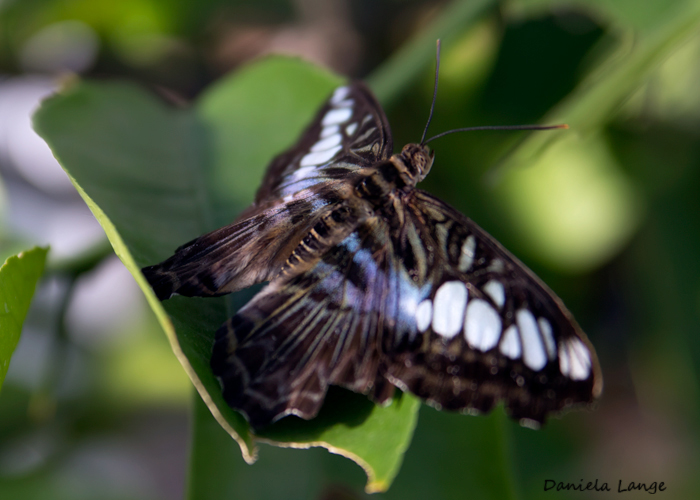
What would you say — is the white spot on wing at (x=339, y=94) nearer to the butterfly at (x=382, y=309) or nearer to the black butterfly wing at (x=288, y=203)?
the black butterfly wing at (x=288, y=203)

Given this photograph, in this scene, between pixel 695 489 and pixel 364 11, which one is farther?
pixel 364 11

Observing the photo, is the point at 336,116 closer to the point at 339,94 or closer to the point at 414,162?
the point at 339,94

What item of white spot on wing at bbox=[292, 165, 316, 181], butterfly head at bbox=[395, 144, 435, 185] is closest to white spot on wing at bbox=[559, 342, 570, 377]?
butterfly head at bbox=[395, 144, 435, 185]

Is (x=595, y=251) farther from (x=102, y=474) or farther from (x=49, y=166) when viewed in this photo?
(x=49, y=166)

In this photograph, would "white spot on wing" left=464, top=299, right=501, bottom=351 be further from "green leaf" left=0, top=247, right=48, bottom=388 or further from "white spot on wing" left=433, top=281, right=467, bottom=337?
"green leaf" left=0, top=247, right=48, bottom=388

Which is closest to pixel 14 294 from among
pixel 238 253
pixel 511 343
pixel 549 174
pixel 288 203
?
pixel 238 253

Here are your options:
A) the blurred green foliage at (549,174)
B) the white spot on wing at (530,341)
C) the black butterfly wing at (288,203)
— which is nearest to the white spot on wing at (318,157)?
the black butterfly wing at (288,203)

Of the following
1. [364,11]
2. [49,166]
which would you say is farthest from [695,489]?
[49,166]
